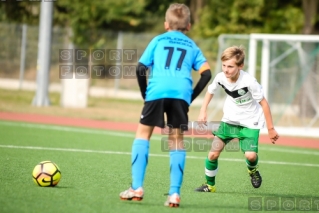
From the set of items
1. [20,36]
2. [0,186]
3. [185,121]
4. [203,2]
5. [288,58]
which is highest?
[203,2]

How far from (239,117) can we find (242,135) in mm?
218

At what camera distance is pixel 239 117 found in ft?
25.7

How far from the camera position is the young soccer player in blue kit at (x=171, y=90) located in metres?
6.14

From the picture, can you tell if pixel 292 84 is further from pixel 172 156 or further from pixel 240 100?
pixel 172 156

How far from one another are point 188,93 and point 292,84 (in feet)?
41.6

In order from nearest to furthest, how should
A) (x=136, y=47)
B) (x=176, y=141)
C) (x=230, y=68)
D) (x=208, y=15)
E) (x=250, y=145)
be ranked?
(x=176, y=141) < (x=230, y=68) < (x=250, y=145) < (x=136, y=47) < (x=208, y=15)

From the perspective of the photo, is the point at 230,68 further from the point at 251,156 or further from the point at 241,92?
the point at 251,156

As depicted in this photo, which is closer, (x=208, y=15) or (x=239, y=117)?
(x=239, y=117)

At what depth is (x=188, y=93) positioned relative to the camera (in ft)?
20.4

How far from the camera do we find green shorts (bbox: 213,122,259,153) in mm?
7766

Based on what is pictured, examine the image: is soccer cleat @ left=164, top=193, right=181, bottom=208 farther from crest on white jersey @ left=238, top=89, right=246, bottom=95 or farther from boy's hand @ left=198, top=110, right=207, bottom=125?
crest on white jersey @ left=238, top=89, right=246, bottom=95

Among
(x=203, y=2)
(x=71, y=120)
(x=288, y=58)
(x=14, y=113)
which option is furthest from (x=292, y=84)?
(x=203, y=2)

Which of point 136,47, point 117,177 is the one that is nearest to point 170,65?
point 117,177

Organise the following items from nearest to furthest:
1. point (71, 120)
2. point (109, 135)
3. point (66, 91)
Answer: point (109, 135), point (71, 120), point (66, 91)
